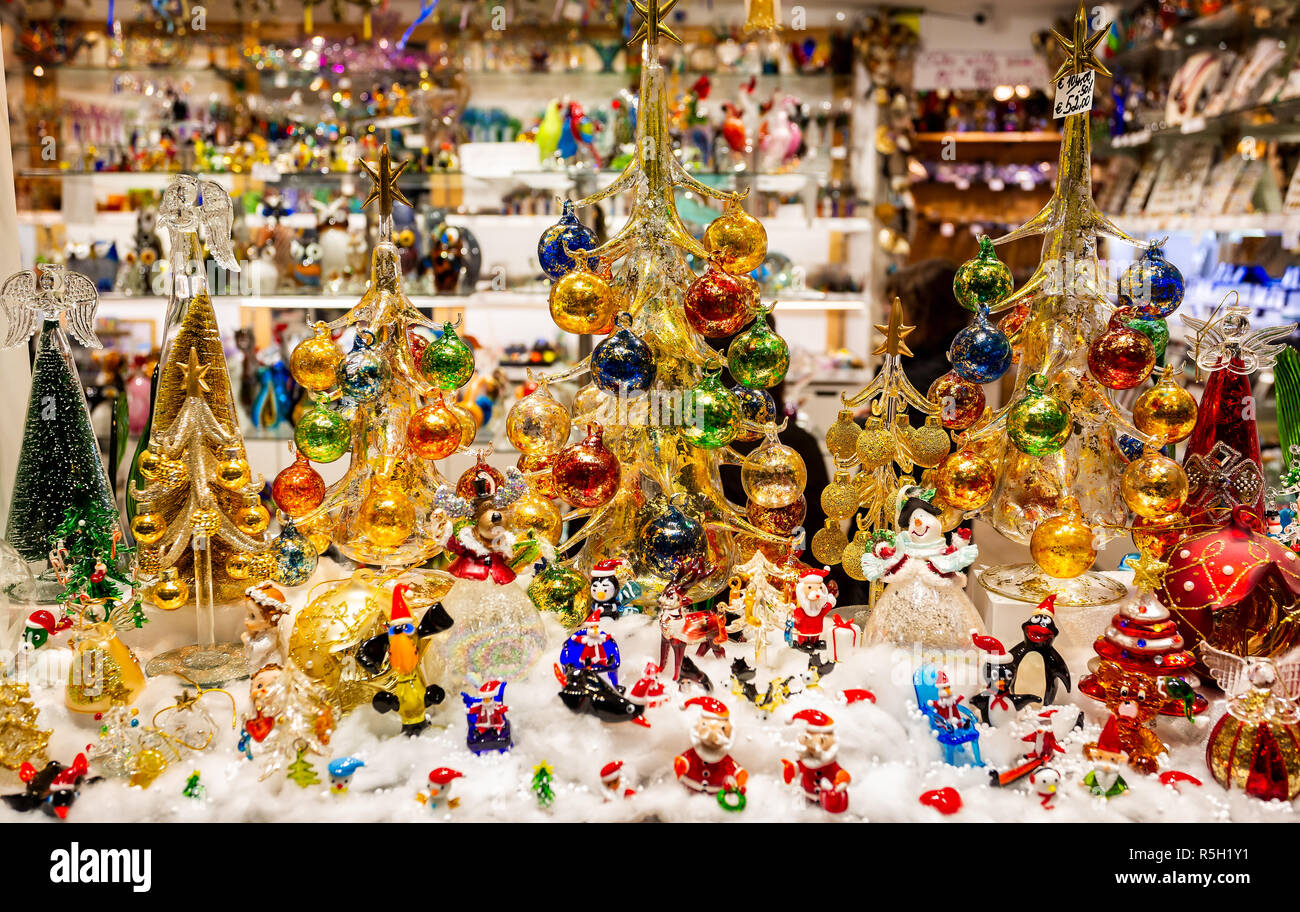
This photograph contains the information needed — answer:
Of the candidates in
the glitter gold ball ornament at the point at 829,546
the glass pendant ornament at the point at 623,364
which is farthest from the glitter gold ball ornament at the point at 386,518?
the glitter gold ball ornament at the point at 829,546

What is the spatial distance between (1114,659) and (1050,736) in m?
0.12

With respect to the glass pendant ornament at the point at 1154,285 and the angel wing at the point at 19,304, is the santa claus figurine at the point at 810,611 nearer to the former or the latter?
the glass pendant ornament at the point at 1154,285

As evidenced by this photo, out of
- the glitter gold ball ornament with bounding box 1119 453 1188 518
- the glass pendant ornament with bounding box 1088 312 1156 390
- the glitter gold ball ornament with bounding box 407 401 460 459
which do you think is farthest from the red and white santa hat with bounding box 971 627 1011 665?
the glitter gold ball ornament with bounding box 407 401 460 459

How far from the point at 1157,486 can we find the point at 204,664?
1.26m

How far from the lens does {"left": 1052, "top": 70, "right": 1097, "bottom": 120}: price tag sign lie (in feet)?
4.35

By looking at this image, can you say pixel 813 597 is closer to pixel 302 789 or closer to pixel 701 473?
pixel 701 473

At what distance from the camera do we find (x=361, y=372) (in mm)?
1312

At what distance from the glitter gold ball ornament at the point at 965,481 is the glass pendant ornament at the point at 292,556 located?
0.86 m

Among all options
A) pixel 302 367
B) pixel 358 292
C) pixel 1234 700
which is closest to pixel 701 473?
pixel 302 367

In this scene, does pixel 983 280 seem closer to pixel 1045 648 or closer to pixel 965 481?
pixel 965 481

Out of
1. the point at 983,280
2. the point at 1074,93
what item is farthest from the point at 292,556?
the point at 1074,93

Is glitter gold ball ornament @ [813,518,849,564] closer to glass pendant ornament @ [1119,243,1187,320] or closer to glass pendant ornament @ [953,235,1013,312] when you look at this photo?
glass pendant ornament @ [953,235,1013,312]

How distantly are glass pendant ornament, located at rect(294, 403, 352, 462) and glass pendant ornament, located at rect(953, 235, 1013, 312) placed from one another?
861mm
